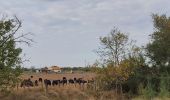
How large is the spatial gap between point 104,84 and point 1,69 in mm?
25117

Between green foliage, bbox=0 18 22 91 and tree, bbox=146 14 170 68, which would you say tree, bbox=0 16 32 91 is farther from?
tree, bbox=146 14 170 68

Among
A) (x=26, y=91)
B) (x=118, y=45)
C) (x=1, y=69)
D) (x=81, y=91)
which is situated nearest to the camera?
(x=1, y=69)

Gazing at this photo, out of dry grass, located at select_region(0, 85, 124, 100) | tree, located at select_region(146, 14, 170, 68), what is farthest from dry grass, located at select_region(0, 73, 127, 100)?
tree, located at select_region(146, 14, 170, 68)

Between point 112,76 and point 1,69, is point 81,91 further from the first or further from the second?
point 1,69

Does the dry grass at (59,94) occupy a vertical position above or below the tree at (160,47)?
below

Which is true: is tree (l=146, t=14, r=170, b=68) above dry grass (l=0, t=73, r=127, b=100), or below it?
above

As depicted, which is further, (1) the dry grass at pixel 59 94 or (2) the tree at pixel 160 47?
(2) the tree at pixel 160 47

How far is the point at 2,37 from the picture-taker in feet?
118

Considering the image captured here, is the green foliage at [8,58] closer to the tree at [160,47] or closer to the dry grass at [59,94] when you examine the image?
the dry grass at [59,94]

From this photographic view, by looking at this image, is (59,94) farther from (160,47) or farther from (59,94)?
(160,47)

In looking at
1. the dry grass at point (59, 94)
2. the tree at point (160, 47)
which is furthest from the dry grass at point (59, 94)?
the tree at point (160, 47)

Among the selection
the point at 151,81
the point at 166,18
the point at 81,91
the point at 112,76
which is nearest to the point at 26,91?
the point at 81,91

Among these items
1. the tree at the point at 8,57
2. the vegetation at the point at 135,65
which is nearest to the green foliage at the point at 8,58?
the tree at the point at 8,57

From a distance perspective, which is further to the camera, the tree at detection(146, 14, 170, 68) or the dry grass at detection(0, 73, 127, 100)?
the tree at detection(146, 14, 170, 68)
